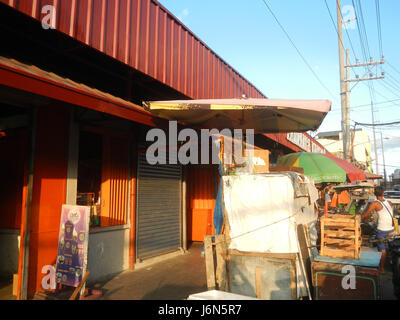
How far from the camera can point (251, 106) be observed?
5570 millimetres

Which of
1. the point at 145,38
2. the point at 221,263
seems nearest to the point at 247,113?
the point at 145,38

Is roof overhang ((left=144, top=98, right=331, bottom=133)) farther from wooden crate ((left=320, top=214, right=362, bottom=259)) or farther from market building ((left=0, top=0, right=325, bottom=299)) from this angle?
wooden crate ((left=320, top=214, right=362, bottom=259))

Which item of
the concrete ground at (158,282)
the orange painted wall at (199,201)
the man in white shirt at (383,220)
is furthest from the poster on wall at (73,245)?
the man in white shirt at (383,220)

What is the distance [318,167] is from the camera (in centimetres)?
1008

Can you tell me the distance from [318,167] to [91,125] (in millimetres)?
7642

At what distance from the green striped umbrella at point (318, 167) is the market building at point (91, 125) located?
4303mm

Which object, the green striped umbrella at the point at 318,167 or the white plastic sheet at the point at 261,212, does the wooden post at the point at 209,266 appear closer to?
the white plastic sheet at the point at 261,212

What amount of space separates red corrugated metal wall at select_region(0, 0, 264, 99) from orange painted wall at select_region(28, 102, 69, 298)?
5.45 ft

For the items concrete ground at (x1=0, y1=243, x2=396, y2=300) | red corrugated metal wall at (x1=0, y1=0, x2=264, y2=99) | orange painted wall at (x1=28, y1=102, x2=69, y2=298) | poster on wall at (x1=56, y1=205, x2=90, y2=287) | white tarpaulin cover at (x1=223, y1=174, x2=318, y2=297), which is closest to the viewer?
white tarpaulin cover at (x1=223, y1=174, x2=318, y2=297)

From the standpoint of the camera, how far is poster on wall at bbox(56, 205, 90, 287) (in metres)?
4.80

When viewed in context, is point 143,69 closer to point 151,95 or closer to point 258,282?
point 151,95

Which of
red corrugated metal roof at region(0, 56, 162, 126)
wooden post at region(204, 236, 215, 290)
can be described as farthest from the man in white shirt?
red corrugated metal roof at region(0, 56, 162, 126)

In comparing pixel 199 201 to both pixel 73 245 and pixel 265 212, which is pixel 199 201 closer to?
pixel 265 212

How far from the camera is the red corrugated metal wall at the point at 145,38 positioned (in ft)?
17.0
